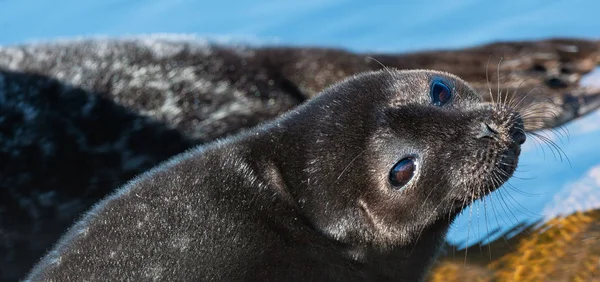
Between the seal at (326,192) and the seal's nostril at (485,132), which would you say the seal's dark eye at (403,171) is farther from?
the seal's nostril at (485,132)

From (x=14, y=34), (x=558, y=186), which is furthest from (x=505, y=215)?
(x=14, y=34)

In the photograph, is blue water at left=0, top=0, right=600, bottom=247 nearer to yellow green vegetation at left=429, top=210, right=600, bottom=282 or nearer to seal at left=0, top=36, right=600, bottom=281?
seal at left=0, top=36, right=600, bottom=281

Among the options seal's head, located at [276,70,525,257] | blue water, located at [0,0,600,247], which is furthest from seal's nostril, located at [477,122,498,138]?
blue water, located at [0,0,600,247]

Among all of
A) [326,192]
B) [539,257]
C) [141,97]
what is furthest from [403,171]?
[141,97]

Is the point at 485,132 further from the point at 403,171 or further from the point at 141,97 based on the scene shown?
the point at 141,97

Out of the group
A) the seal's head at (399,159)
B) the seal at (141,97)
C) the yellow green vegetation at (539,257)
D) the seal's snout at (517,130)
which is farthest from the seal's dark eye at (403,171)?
the seal at (141,97)
